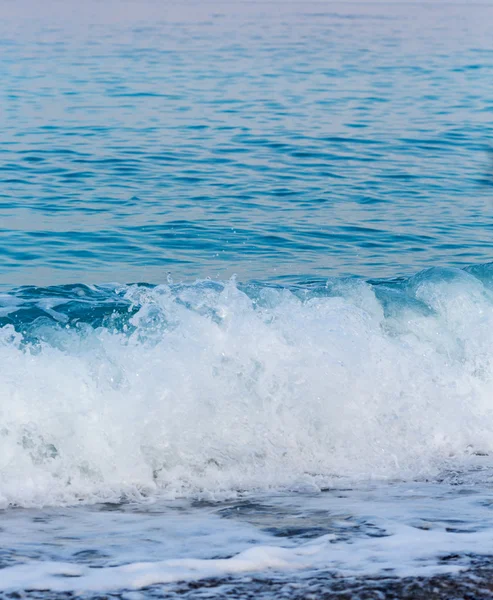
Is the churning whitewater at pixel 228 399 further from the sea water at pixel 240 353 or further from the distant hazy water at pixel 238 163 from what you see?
the distant hazy water at pixel 238 163

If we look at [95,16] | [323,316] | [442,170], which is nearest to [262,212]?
[442,170]

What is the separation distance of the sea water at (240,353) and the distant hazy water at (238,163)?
0.06 m

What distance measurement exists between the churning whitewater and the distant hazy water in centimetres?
275

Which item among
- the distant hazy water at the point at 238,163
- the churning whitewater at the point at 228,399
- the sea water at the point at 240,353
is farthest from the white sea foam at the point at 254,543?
the distant hazy water at the point at 238,163

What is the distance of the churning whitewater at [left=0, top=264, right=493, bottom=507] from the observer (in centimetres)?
580

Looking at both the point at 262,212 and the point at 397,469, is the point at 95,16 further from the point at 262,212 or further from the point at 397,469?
the point at 397,469

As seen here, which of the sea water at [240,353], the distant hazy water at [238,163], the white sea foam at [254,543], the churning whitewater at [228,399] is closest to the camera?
the white sea foam at [254,543]

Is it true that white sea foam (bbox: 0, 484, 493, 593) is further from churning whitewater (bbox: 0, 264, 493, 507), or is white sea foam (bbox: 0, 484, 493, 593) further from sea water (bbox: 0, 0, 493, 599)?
churning whitewater (bbox: 0, 264, 493, 507)

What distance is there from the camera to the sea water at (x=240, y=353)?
456 centimetres

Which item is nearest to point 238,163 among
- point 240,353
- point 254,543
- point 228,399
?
point 240,353

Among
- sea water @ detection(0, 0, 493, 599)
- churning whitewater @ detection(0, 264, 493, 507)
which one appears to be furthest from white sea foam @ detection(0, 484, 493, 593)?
churning whitewater @ detection(0, 264, 493, 507)

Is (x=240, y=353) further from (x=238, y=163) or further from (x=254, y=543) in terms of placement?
(x=238, y=163)

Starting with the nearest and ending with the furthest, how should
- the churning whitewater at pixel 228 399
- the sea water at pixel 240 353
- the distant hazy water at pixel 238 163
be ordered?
the sea water at pixel 240 353 → the churning whitewater at pixel 228 399 → the distant hazy water at pixel 238 163

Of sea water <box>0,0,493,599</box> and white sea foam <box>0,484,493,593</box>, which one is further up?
sea water <box>0,0,493,599</box>
